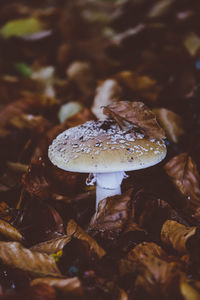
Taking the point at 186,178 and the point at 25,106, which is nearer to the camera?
the point at 186,178

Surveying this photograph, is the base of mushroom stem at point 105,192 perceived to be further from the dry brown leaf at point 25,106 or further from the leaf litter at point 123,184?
the dry brown leaf at point 25,106

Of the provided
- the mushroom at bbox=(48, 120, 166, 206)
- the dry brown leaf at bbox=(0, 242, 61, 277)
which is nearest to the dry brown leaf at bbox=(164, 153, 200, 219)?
the mushroom at bbox=(48, 120, 166, 206)

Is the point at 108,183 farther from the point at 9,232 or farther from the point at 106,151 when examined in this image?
the point at 9,232

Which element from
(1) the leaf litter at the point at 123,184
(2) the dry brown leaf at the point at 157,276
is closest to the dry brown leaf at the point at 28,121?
(1) the leaf litter at the point at 123,184

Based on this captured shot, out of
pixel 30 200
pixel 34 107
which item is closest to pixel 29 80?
pixel 34 107

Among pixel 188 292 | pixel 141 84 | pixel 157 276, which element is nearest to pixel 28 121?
pixel 141 84

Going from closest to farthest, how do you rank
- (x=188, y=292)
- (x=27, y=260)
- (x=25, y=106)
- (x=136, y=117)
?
(x=188, y=292)
(x=27, y=260)
(x=136, y=117)
(x=25, y=106)

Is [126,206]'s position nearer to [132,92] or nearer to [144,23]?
[132,92]
